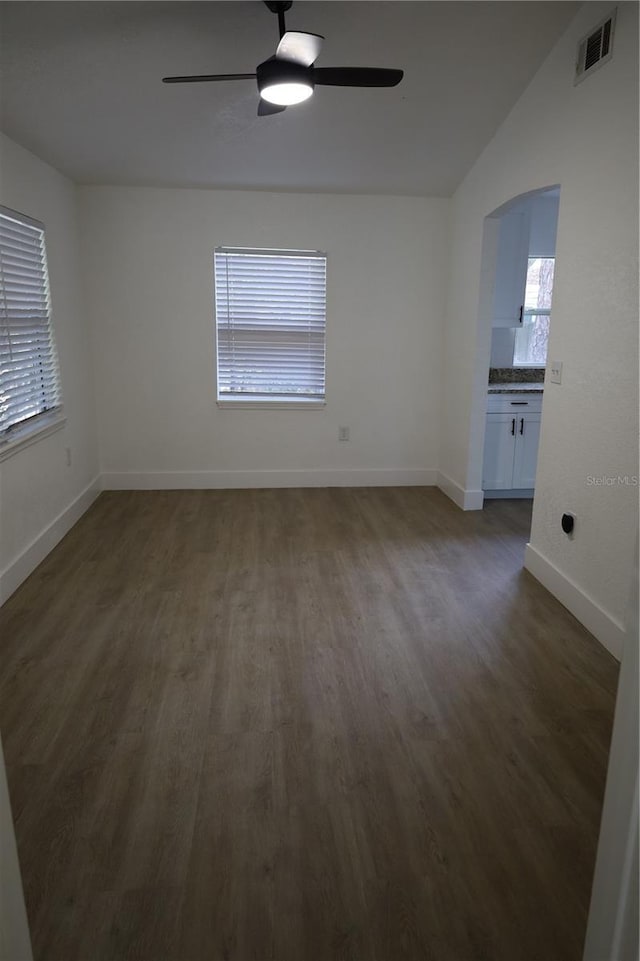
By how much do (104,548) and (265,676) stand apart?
6.41ft

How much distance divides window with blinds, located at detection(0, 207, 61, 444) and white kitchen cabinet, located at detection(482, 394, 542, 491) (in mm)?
3364

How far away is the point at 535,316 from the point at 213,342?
10.1 feet

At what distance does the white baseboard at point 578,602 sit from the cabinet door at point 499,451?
1.34m

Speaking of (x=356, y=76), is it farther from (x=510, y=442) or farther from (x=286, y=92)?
(x=510, y=442)

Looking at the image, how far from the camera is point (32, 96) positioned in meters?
3.48

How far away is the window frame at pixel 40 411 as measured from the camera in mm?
3555

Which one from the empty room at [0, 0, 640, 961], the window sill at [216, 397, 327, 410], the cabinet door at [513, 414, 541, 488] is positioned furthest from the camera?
the window sill at [216, 397, 327, 410]

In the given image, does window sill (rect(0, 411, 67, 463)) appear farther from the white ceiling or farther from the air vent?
the air vent

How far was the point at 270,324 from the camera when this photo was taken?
5430mm

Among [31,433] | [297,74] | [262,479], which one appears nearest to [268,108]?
[297,74]

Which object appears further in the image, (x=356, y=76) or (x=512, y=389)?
(x=512, y=389)

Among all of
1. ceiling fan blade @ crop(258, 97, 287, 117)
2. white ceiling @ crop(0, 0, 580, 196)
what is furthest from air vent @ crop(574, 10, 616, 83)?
ceiling fan blade @ crop(258, 97, 287, 117)

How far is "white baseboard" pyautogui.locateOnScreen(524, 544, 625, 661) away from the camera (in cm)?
296

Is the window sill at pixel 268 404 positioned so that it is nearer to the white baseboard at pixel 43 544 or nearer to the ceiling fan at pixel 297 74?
the white baseboard at pixel 43 544
